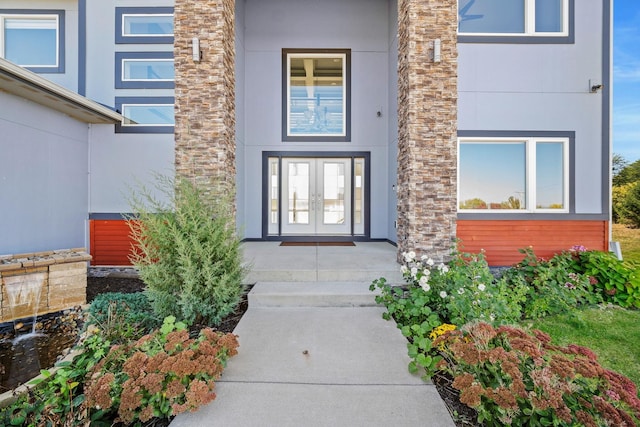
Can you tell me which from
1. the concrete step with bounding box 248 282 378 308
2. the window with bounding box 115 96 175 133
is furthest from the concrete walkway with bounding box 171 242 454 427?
the window with bounding box 115 96 175 133

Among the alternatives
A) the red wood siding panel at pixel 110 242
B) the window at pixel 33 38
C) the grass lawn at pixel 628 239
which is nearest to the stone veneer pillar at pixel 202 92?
the red wood siding panel at pixel 110 242

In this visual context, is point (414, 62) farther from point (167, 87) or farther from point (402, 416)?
point (167, 87)

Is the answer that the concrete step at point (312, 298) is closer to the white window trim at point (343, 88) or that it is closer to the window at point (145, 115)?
the window at point (145, 115)

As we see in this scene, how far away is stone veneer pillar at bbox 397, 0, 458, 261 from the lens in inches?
180

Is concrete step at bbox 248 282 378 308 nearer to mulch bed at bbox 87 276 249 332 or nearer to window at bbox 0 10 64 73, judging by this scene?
mulch bed at bbox 87 276 249 332

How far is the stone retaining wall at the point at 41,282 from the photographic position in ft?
13.6

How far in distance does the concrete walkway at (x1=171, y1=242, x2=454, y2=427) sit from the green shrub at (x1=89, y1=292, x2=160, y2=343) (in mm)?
1151

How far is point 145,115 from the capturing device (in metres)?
6.43

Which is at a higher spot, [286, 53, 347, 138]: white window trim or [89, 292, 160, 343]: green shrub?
[286, 53, 347, 138]: white window trim

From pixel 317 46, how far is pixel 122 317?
7.53 m

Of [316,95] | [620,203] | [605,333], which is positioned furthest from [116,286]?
[620,203]

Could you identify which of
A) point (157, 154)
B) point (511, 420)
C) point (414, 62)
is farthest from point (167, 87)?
point (511, 420)

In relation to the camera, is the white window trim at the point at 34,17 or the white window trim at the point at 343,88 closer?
the white window trim at the point at 34,17

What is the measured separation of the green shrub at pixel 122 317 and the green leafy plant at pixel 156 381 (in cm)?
95
